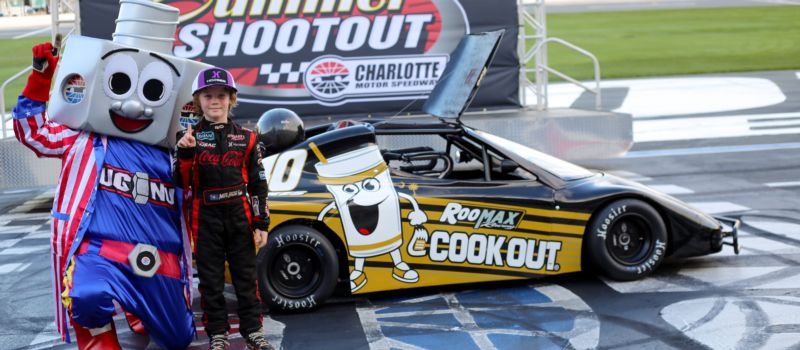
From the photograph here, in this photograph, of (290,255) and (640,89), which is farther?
(640,89)

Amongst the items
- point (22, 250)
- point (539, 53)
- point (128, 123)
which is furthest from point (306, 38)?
point (128, 123)

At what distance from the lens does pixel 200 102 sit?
5449 millimetres

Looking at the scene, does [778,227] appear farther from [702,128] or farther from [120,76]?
[702,128]

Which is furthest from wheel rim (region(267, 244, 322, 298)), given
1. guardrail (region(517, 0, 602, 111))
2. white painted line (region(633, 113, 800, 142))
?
white painted line (region(633, 113, 800, 142))

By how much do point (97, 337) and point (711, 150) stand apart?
9.69 meters

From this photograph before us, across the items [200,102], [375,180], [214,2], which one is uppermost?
[214,2]

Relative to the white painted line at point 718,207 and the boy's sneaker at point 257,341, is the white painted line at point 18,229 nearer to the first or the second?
the boy's sneaker at point 257,341

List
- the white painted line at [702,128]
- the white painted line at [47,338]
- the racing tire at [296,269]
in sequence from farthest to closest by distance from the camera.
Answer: the white painted line at [702,128], the racing tire at [296,269], the white painted line at [47,338]

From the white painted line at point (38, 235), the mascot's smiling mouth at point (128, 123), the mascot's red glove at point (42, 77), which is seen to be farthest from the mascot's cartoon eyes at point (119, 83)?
the white painted line at point (38, 235)

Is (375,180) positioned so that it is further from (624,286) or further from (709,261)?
(709,261)

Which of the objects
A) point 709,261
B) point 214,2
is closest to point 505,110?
point 214,2

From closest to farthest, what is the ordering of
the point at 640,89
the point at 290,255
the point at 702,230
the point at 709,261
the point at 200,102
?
the point at 200,102 → the point at 290,255 → the point at 702,230 → the point at 709,261 → the point at 640,89

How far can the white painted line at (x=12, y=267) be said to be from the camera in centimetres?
810

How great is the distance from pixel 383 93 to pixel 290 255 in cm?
606
